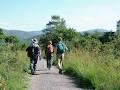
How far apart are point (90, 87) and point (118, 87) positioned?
2.13 meters

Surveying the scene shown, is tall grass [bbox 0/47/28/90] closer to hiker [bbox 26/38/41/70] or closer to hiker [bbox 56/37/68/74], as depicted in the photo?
hiker [bbox 26/38/41/70]

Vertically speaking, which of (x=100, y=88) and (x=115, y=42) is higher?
(x=115, y=42)

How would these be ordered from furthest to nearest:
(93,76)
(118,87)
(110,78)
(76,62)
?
1. (76,62)
2. (93,76)
3. (110,78)
4. (118,87)

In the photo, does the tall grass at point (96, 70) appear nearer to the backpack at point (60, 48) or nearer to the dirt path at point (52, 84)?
the dirt path at point (52, 84)

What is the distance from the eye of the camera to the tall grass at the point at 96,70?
1512 centimetres

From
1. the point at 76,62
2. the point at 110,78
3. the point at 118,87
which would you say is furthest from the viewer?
the point at 76,62

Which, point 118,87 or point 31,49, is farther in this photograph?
point 31,49

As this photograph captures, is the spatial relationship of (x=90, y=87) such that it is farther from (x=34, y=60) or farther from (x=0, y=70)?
(x=34, y=60)

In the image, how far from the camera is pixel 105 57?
59.7ft

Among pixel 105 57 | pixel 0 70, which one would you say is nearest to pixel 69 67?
pixel 105 57

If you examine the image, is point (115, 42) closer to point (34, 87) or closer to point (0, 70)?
point (34, 87)

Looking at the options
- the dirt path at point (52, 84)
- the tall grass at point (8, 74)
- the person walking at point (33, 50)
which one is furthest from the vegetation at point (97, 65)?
the tall grass at point (8, 74)

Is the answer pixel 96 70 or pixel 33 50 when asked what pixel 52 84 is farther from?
pixel 33 50

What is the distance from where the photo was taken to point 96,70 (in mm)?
18047
